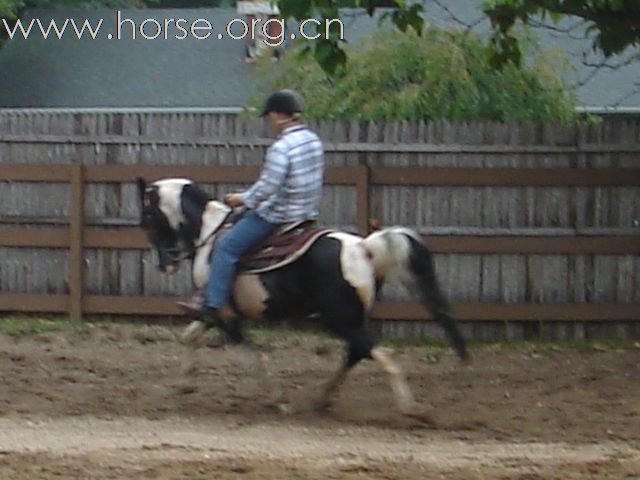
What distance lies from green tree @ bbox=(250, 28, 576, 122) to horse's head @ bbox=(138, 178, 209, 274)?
16.3ft

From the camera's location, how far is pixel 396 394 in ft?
31.8

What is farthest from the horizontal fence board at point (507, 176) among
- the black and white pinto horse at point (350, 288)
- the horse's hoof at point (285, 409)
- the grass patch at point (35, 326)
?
the horse's hoof at point (285, 409)

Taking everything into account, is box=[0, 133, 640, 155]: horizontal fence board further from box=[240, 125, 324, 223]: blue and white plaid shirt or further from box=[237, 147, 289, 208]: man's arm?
box=[237, 147, 289, 208]: man's arm

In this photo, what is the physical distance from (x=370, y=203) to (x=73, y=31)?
60.6ft

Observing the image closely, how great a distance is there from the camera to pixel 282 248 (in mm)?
10016

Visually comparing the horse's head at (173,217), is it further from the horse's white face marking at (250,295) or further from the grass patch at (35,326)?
the grass patch at (35,326)

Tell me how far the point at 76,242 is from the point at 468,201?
4.11 metres

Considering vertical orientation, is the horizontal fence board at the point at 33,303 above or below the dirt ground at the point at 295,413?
above

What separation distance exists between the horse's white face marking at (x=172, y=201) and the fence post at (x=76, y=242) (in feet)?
13.1

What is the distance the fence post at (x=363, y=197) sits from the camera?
14.0 meters

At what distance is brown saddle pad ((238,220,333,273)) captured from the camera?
9.96m

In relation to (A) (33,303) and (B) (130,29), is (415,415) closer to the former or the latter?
(A) (33,303)

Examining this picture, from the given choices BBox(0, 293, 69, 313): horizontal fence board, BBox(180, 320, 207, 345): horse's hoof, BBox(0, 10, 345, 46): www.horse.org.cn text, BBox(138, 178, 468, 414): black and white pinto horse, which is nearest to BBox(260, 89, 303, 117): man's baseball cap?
BBox(138, 178, 468, 414): black and white pinto horse

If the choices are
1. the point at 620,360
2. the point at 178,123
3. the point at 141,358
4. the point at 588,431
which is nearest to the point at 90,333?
the point at 141,358
